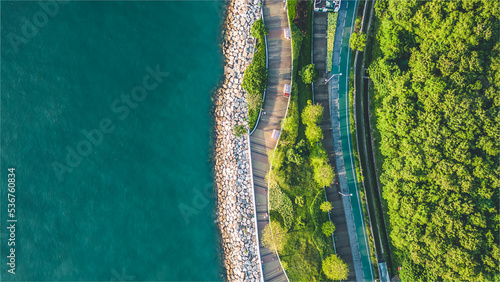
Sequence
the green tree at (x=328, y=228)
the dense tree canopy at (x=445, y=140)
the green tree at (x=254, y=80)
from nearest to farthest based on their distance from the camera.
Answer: the dense tree canopy at (x=445, y=140) < the green tree at (x=328, y=228) < the green tree at (x=254, y=80)

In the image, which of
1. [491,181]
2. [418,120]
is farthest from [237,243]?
[491,181]

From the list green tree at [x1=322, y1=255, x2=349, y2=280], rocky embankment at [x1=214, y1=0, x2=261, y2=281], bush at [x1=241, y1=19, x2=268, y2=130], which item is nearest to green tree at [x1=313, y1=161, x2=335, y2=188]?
rocky embankment at [x1=214, y1=0, x2=261, y2=281]

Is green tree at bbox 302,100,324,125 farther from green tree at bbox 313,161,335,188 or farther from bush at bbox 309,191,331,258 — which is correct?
bush at bbox 309,191,331,258

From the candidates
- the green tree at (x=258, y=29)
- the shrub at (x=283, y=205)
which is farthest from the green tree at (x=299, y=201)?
the green tree at (x=258, y=29)

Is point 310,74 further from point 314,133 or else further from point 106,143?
point 106,143

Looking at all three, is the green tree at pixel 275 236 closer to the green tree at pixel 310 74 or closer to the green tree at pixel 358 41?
the green tree at pixel 310 74

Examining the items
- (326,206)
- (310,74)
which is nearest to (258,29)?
(310,74)
